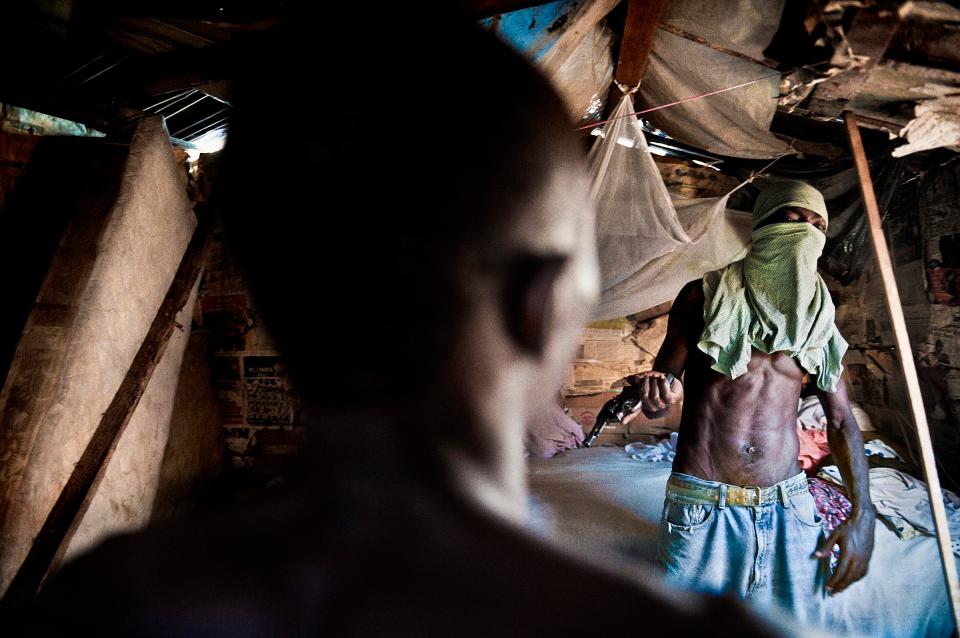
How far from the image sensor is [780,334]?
69.6 inches

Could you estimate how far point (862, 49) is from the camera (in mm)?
1114

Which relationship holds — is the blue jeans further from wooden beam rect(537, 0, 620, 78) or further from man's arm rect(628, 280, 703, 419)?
wooden beam rect(537, 0, 620, 78)

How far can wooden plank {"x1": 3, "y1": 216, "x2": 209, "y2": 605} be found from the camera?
5.16 ft

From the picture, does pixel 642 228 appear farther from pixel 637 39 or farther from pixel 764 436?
pixel 764 436

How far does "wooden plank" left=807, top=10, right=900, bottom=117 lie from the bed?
1.48 meters

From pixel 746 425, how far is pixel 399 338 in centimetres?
179

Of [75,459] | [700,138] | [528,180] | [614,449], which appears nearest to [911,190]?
[700,138]

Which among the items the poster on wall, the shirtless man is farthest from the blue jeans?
the poster on wall

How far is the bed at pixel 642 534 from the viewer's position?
2111 millimetres

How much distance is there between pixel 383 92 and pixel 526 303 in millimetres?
234

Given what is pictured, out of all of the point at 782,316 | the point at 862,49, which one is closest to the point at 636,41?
the point at 862,49

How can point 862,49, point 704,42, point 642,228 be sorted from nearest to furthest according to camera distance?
point 862,49
point 704,42
point 642,228

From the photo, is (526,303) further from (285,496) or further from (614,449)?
(614,449)

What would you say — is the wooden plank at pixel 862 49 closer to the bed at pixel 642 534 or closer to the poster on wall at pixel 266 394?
the bed at pixel 642 534
